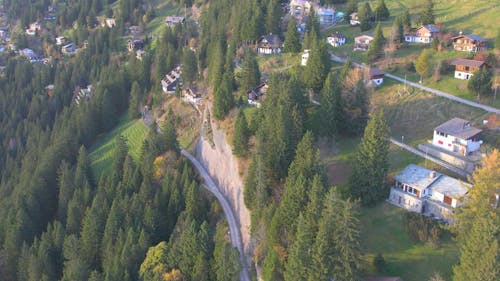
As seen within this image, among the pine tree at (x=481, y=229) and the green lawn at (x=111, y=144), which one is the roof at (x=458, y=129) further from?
the green lawn at (x=111, y=144)

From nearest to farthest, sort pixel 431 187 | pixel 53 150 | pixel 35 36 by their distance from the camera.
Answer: pixel 431 187
pixel 53 150
pixel 35 36

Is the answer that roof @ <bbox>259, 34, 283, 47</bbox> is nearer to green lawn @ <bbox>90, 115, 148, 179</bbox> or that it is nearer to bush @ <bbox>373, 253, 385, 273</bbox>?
green lawn @ <bbox>90, 115, 148, 179</bbox>

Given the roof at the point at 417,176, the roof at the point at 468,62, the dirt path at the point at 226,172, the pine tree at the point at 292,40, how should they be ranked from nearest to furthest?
the roof at the point at 417,176 → the dirt path at the point at 226,172 → the roof at the point at 468,62 → the pine tree at the point at 292,40

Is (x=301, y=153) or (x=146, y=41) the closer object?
(x=301, y=153)

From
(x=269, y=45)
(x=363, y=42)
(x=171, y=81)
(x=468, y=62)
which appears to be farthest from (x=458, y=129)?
(x=171, y=81)

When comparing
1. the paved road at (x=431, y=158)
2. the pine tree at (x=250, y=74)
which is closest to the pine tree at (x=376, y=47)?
the pine tree at (x=250, y=74)

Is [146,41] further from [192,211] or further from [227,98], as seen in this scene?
[192,211]

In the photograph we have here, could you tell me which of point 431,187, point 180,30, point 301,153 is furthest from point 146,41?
point 431,187
